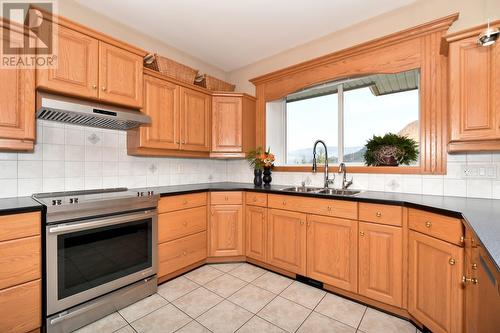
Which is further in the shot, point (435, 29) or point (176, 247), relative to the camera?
point (176, 247)

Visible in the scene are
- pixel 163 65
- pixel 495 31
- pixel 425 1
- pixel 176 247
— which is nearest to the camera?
pixel 495 31

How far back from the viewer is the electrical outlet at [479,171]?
73.2 inches

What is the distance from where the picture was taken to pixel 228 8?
230cm

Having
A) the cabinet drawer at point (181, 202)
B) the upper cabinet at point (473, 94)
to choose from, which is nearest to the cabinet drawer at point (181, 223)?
the cabinet drawer at point (181, 202)

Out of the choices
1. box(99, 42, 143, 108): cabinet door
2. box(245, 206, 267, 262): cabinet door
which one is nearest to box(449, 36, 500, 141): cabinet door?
box(245, 206, 267, 262): cabinet door

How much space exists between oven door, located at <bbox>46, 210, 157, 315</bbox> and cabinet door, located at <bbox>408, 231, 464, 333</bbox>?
2.16 meters

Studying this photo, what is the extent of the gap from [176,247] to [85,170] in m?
1.18

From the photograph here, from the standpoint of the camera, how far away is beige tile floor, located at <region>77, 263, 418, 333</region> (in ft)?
5.49

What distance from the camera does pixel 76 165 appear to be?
221 cm

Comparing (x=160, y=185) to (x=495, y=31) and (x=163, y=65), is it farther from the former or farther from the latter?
(x=495, y=31)

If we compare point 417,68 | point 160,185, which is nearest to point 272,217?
point 160,185

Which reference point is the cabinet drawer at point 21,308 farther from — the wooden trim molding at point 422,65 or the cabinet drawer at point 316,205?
the wooden trim molding at point 422,65

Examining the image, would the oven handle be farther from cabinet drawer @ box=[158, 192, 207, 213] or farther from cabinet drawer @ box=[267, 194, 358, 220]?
cabinet drawer @ box=[267, 194, 358, 220]

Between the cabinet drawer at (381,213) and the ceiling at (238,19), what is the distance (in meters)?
1.95
